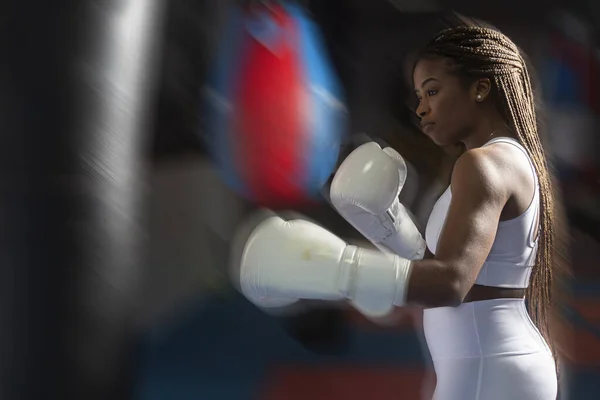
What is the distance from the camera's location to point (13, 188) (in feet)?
2.18

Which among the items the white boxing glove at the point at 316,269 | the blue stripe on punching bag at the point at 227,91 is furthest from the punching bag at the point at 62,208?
the blue stripe on punching bag at the point at 227,91

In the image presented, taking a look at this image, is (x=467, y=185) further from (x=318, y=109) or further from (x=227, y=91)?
(x=227, y=91)

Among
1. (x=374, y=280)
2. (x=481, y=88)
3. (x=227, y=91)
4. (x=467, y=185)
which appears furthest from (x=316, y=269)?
(x=227, y=91)

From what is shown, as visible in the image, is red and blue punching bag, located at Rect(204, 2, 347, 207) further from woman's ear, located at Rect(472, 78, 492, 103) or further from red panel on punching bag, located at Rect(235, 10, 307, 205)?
woman's ear, located at Rect(472, 78, 492, 103)

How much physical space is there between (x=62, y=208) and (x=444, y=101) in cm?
43

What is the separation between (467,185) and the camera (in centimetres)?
70

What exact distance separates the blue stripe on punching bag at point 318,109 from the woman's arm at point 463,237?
805mm

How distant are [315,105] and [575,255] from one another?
1.05 m

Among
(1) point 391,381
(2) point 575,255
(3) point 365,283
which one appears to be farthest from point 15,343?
(2) point 575,255

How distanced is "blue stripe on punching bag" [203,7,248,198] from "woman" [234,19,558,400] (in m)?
0.85

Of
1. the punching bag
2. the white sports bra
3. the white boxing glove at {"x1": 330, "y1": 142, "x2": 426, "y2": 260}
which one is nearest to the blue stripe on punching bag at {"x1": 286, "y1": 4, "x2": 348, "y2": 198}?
the white boxing glove at {"x1": 330, "y1": 142, "x2": 426, "y2": 260}

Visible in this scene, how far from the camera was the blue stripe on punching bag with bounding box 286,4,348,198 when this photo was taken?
1.52 meters

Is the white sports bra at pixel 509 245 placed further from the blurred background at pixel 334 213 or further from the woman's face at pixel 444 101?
the blurred background at pixel 334 213

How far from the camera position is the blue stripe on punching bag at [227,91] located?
1.68m
